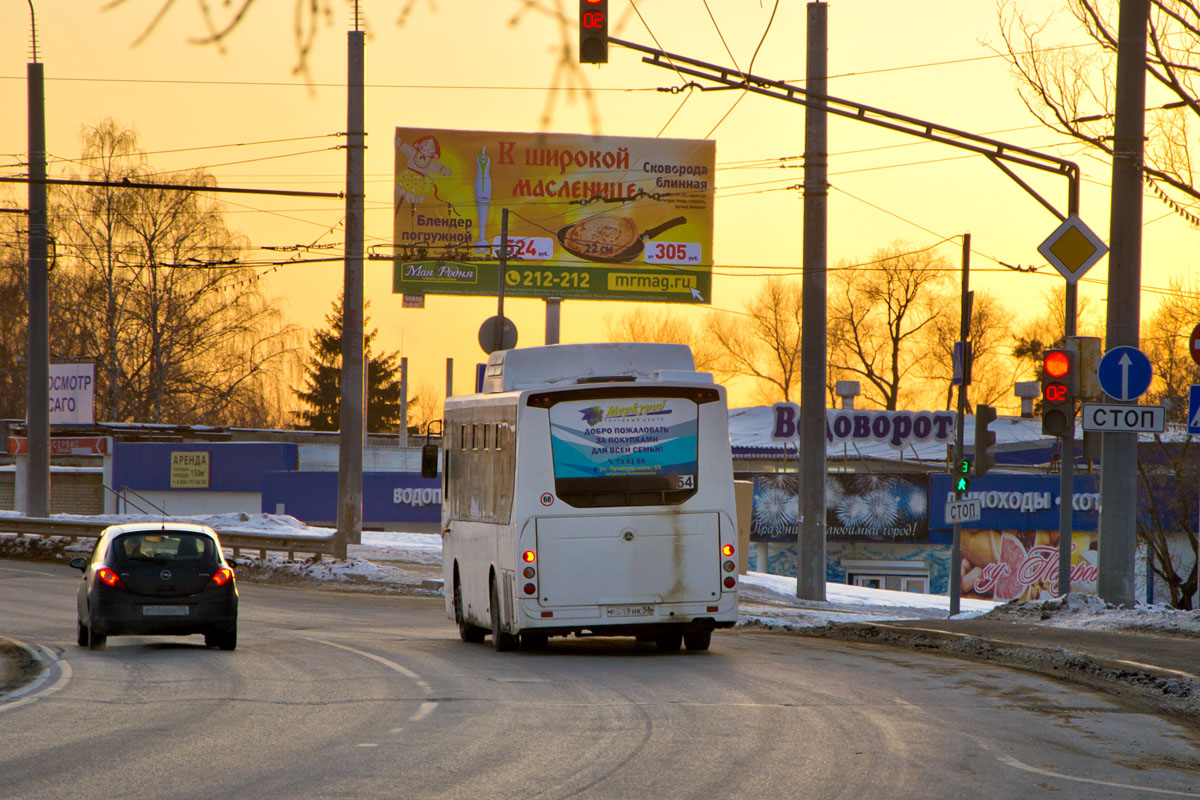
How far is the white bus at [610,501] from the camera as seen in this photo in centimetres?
1678

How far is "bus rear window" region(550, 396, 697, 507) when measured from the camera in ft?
55.7

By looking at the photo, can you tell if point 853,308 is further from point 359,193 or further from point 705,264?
point 359,193

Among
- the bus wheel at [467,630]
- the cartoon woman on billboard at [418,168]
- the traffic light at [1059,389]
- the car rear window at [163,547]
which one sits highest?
the cartoon woman on billboard at [418,168]

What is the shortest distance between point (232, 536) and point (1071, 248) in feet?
72.7

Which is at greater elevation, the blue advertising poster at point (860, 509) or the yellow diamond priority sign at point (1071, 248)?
the yellow diamond priority sign at point (1071, 248)

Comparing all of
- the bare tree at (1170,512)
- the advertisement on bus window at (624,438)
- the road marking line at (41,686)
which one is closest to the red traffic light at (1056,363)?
the advertisement on bus window at (624,438)

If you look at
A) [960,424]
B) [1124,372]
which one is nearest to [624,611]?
[1124,372]

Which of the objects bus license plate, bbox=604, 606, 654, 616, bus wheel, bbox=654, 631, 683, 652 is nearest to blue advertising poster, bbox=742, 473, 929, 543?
bus wheel, bbox=654, 631, 683, 652

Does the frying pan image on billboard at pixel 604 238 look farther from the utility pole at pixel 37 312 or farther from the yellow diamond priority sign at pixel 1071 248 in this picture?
the yellow diamond priority sign at pixel 1071 248

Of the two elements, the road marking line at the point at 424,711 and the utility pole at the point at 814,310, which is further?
the utility pole at the point at 814,310

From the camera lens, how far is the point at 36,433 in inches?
1431

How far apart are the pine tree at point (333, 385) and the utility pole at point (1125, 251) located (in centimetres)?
8558

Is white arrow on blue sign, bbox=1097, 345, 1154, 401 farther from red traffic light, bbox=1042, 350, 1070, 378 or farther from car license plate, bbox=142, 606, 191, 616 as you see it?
car license plate, bbox=142, 606, 191, 616

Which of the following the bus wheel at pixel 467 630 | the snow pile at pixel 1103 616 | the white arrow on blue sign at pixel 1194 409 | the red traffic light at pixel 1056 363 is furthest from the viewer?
the bus wheel at pixel 467 630
